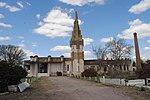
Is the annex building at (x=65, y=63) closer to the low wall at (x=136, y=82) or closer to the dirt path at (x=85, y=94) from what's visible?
the low wall at (x=136, y=82)

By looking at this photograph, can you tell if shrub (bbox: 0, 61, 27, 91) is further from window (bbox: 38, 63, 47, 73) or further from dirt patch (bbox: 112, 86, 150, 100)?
window (bbox: 38, 63, 47, 73)

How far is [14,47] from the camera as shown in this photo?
236ft

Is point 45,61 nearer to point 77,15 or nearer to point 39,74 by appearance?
point 39,74

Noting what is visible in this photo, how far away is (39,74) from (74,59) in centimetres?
1200

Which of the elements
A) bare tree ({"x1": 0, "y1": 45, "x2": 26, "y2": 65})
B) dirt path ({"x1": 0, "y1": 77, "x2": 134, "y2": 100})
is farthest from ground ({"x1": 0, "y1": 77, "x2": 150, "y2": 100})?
bare tree ({"x1": 0, "y1": 45, "x2": 26, "y2": 65})

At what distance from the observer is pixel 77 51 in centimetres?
6675

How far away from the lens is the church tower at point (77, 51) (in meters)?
65.2

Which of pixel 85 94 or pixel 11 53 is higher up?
pixel 11 53

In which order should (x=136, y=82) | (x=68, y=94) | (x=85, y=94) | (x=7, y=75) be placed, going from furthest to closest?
(x=136, y=82), (x=7, y=75), (x=68, y=94), (x=85, y=94)

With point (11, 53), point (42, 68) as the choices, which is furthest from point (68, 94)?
point (11, 53)

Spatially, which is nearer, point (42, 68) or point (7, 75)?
point (7, 75)

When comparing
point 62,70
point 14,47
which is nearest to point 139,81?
point 62,70

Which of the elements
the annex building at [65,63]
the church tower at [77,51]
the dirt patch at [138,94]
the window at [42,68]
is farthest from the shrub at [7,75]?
the window at [42,68]

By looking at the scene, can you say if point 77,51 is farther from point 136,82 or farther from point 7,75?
point 7,75
